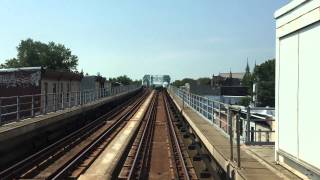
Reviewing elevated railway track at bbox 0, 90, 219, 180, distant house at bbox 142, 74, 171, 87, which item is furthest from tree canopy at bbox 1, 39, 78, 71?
elevated railway track at bbox 0, 90, 219, 180

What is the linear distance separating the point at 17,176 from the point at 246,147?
620 centimetres

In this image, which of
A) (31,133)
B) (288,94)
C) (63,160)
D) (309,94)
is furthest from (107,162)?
(309,94)

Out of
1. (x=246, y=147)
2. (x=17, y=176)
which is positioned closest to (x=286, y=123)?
(x=246, y=147)

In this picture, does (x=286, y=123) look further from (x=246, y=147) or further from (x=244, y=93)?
(x=244, y=93)

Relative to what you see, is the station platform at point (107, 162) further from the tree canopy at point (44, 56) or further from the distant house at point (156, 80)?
the distant house at point (156, 80)

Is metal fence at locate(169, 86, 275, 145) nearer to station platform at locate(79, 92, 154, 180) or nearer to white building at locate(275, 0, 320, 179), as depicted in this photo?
white building at locate(275, 0, 320, 179)

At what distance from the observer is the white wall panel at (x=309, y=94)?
8180mm

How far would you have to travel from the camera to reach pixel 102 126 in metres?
32.5

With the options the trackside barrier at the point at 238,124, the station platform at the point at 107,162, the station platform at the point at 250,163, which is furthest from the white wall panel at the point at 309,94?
the station platform at the point at 107,162

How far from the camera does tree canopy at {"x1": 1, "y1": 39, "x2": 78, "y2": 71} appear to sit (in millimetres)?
121906

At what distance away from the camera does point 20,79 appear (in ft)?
106

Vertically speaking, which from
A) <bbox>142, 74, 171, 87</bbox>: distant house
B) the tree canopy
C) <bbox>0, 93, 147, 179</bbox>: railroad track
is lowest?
<bbox>0, 93, 147, 179</bbox>: railroad track

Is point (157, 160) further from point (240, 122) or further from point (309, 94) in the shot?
point (309, 94)

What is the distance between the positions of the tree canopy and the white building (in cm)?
11316
